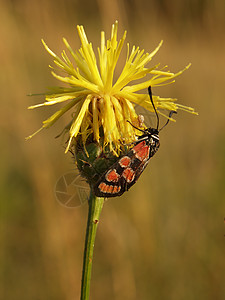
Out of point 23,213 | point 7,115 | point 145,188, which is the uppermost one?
point 7,115

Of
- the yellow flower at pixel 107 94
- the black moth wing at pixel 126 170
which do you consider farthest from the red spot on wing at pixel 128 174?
the yellow flower at pixel 107 94

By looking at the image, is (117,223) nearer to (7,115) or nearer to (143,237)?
(143,237)

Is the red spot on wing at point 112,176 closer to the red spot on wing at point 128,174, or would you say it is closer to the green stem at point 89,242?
the red spot on wing at point 128,174

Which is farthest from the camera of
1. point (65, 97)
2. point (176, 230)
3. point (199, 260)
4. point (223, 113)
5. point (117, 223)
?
point (223, 113)

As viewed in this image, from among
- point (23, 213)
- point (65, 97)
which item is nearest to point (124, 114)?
point (65, 97)

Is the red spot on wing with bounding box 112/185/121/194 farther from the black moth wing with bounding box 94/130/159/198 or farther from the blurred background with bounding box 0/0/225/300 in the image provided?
the blurred background with bounding box 0/0/225/300

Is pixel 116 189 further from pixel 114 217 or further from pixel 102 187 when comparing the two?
pixel 114 217

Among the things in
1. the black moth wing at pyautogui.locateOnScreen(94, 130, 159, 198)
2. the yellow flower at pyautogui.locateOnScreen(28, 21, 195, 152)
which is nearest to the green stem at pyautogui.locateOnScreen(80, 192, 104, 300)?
the black moth wing at pyautogui.locateOnScreen(94, 130, 159, 198)
